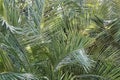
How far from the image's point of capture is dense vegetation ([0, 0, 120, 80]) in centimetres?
298

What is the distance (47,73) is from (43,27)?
1.67 feet

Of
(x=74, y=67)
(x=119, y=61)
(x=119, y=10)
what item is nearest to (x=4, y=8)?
(x=74, y=67)

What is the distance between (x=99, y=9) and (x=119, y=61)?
97 centimetres

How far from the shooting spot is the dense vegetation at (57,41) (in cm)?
298

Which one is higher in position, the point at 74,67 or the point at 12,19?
the point at 12,19

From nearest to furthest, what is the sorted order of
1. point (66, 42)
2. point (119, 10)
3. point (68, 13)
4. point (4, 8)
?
point (4, 8)
point (66, 42)
point (68, 13)
point (119, 10)

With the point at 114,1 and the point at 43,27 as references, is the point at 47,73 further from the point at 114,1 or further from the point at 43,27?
the point at 114,1

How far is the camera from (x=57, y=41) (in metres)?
3.30

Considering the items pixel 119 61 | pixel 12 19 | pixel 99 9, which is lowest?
pixel 119 61

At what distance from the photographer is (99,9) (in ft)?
14.1

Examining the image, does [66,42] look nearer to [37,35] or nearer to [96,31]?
[37,35]

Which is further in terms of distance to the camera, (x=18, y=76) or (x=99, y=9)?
(x=99, y=9)

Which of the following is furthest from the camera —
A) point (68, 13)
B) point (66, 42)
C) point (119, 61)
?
point (68, 13)

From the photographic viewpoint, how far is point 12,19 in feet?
10.4
